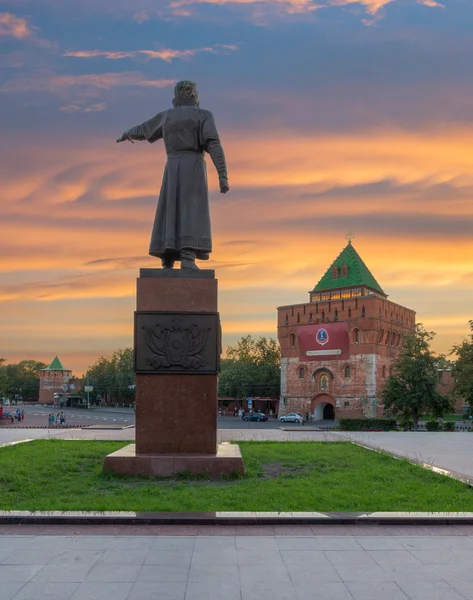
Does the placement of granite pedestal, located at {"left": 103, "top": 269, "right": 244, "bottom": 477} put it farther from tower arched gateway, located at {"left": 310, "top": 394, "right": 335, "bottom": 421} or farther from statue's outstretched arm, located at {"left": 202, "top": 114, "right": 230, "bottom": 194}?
tower arched gateway, located at {"left": 310, "top": 394, "right": 335, "bottom": 421}

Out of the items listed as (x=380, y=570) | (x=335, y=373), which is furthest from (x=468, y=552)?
(x=335, y=373)

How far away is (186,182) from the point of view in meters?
10.4

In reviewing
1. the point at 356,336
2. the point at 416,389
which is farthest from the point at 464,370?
the point at 356,336

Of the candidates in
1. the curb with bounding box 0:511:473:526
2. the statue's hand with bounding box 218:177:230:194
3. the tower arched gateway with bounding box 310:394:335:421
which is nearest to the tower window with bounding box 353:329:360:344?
the tower arched gateway with bounding box 310:394:335:421

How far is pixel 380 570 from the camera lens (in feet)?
16.7

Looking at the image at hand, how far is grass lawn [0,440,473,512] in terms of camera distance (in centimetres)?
730

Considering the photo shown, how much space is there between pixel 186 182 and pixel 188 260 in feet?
4.59

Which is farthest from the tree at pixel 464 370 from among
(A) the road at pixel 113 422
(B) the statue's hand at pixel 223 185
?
(B) the statue's hand at pixel 223 185

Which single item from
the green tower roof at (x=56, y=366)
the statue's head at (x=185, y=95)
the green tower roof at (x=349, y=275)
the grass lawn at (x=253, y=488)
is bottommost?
A: the grass lawn at (x=253, y=488)

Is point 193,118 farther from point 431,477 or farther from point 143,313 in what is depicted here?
point 431,477

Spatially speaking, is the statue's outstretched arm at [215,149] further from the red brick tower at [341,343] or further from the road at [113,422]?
the red brick tower at [341,343]

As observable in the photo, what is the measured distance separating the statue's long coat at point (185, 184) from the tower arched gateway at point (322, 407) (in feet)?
161

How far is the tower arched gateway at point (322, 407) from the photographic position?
57969mm

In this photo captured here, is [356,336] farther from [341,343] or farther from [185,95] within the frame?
[185,95]
